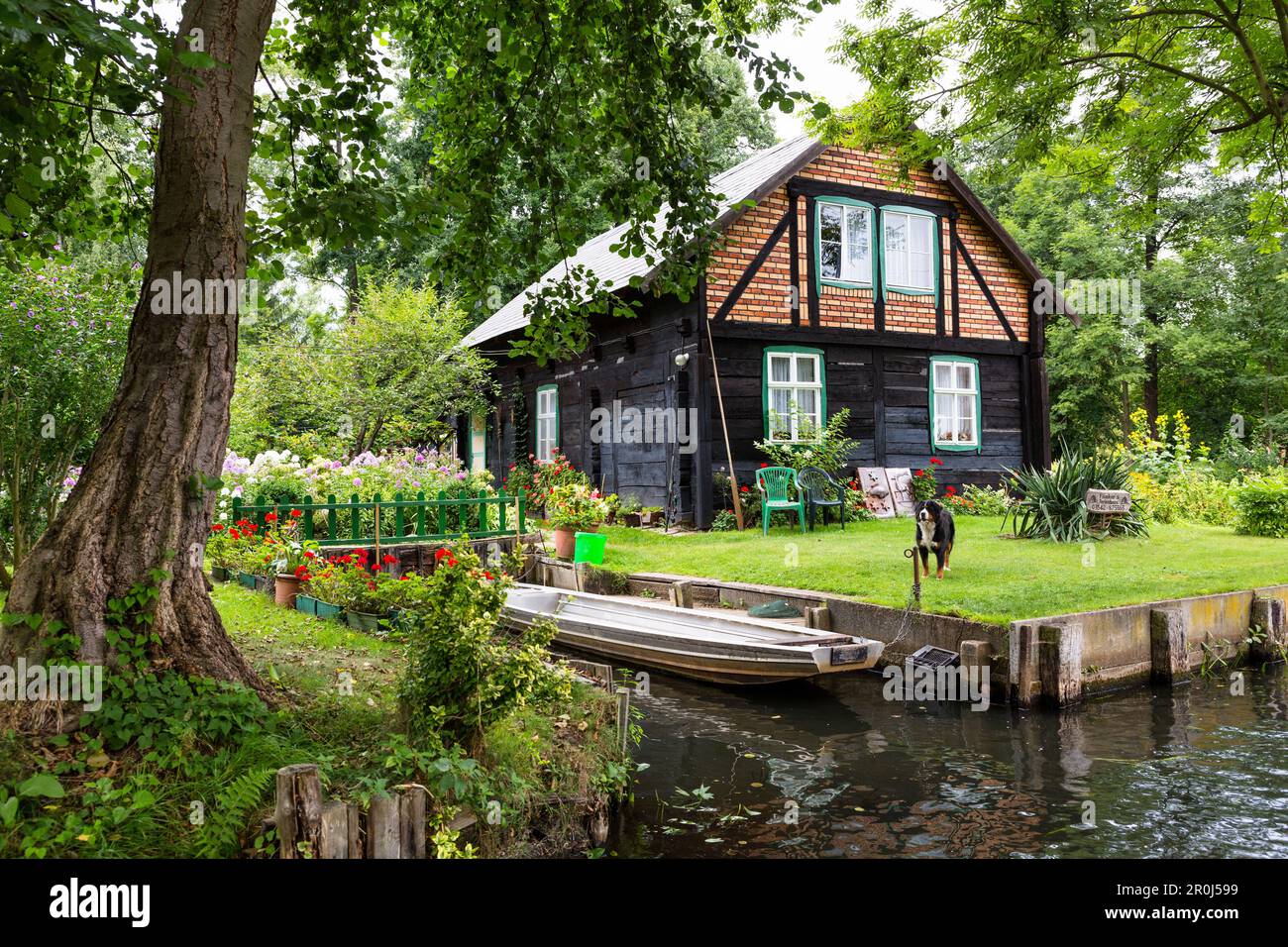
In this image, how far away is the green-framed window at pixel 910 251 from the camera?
57.7ft

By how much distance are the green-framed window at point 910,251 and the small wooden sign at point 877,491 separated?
12.1 ft

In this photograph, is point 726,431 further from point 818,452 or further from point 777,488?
point 818,452

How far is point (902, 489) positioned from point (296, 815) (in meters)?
15.0

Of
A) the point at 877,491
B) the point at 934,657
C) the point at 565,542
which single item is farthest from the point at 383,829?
the point at 877,491

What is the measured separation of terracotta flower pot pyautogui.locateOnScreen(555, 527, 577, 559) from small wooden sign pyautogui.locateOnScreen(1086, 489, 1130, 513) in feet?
25.0

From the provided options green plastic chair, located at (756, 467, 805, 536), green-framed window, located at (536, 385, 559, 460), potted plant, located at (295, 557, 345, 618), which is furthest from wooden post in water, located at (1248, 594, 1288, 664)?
Result: green-framed window, located at (536, 385, 559, 460)

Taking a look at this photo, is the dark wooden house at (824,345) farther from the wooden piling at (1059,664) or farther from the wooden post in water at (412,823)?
the wooden post in water at (412,823)

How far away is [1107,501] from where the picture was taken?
1294cm

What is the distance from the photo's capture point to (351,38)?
257 inches

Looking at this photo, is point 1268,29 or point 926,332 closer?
point 1268,29

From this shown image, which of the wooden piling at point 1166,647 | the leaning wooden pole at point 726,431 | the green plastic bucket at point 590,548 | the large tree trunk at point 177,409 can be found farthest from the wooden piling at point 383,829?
the leaning wooden pole at point 726,431
